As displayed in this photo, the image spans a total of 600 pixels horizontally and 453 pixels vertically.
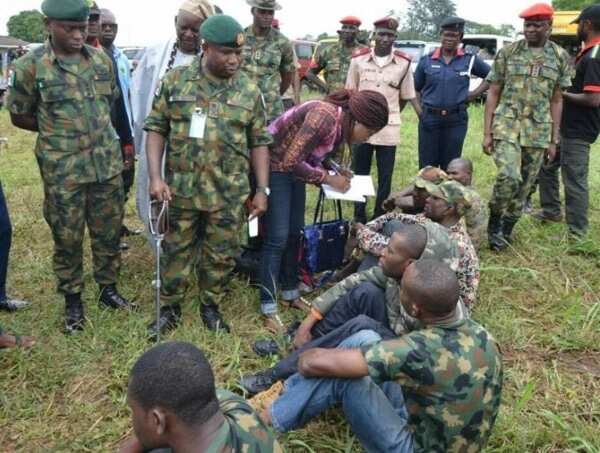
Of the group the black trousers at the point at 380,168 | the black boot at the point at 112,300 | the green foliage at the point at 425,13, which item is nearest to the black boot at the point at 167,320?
the black boot at the point at 112,300

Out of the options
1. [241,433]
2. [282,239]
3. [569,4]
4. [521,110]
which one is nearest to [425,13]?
[569,4]

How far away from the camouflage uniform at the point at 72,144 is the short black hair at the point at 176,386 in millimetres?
1871

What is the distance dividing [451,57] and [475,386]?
3.97m

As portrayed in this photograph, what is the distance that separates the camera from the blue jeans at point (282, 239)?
3277mm

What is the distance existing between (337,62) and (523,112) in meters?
2.28

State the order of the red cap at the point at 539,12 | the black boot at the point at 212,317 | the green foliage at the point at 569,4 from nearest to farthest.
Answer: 1. the black boot at the point at 212,317
2. the red cap at the point at 539,12
3. the green foliage at the point at 569,4

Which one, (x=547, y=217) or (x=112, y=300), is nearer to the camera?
(x=112, y=300)

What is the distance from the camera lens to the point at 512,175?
4301mm

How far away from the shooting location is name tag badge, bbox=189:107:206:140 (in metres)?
2.80

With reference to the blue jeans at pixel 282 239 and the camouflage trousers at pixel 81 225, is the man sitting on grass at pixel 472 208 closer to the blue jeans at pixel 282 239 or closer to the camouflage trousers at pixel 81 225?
the blue jeans at pixel 282 239

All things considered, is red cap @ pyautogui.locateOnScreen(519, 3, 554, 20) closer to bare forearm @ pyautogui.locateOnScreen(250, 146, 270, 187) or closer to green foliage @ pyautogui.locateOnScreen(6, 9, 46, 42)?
bare forearm @ pyautogui.locateOnScreen(250, 146, 270, 187)

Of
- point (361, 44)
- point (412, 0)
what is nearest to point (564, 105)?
point (361, 44)

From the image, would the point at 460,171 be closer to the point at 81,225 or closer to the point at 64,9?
the point at 81,225

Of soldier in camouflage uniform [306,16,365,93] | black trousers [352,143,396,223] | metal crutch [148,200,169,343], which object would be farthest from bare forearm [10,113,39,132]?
soldier in camouflage uniform [306,16,365,93]
